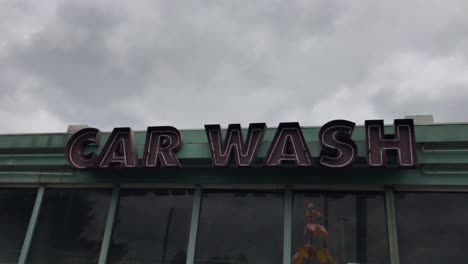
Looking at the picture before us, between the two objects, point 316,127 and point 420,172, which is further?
point 316,127

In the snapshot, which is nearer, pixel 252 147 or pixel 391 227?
pixel 391 227

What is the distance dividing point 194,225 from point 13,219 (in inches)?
215

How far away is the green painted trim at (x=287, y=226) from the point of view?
8.85 meters

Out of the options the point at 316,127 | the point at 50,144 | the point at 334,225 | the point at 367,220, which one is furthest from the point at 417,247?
the point at 50,144

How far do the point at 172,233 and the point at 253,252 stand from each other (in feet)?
6.81

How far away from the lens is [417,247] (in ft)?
27.8

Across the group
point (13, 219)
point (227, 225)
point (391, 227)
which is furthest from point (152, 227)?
point (391, 227)

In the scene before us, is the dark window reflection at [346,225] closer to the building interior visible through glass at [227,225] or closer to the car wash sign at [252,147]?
the building interior visible through glass at [227,225]

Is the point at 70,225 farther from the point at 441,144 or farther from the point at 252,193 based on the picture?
the point at 441,144

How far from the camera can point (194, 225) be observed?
9656 millimetres

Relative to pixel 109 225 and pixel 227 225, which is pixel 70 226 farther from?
pixel 227 225

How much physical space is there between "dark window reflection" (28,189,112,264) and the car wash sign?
1.23 metres

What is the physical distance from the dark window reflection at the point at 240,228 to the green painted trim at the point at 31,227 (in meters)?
4.60

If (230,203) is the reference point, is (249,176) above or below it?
above
